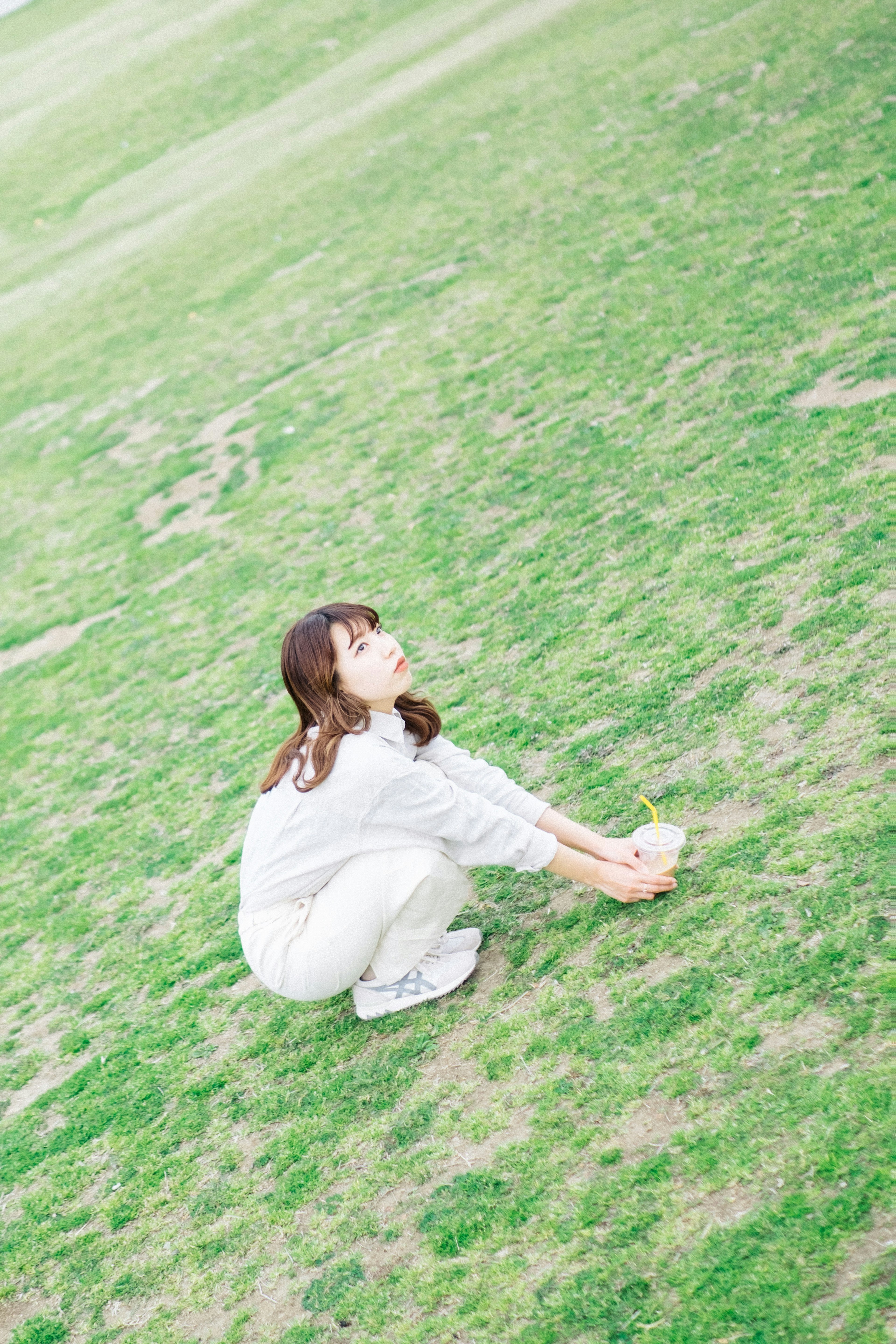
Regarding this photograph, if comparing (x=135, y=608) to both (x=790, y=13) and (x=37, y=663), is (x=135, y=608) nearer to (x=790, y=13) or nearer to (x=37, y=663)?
(x=37, y=663)

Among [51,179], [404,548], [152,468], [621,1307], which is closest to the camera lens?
[621,1307]

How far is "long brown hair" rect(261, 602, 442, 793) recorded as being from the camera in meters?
3.53

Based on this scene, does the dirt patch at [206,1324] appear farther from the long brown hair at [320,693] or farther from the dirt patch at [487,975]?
the long brown hair at [320,693]

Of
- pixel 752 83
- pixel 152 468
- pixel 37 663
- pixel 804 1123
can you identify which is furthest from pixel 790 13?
pixel 804 1123

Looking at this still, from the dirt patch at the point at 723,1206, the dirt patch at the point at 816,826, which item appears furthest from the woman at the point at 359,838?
the dirt patch at the point at 723,1206

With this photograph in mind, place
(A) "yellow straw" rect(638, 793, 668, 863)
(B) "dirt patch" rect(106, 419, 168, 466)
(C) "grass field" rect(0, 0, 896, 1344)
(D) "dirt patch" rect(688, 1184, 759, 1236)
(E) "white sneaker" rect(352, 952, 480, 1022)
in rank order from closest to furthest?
(D) "dirt patch" rect(688, 1184, 759, 1236) < (C) "grass field" rect(0, 0, 896, 1344) < (A) "yellow straw" rect(638, 793, 668, 863) < (E) "white sneaker" rect(352, 952, 480, 1022) < (B) "dirt patch" rect(106, 419, 168, 466)

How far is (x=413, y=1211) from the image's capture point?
10.4 ft

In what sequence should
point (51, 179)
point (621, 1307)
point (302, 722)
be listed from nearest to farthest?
point (621, 1307)
point (302, 722)
point (51, 179)

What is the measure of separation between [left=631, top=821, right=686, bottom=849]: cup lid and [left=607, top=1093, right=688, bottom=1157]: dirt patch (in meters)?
0.78

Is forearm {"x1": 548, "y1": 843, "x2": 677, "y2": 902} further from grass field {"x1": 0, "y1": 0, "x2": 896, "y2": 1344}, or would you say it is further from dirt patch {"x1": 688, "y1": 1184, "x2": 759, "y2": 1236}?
dirt patch {"x1": 688, "y1": 1184, "x2": 759, "y2": 1236}

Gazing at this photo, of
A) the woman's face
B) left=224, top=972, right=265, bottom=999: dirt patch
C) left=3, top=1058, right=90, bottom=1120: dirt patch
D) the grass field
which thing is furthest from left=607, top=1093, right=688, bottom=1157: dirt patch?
left=3, top=1058, right=90, bottom=1120: dirt patch

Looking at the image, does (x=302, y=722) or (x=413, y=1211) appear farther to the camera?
(x=302, y=722)

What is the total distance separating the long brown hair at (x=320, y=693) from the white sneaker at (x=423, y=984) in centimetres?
77

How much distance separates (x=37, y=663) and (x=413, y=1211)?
21.6 feet
